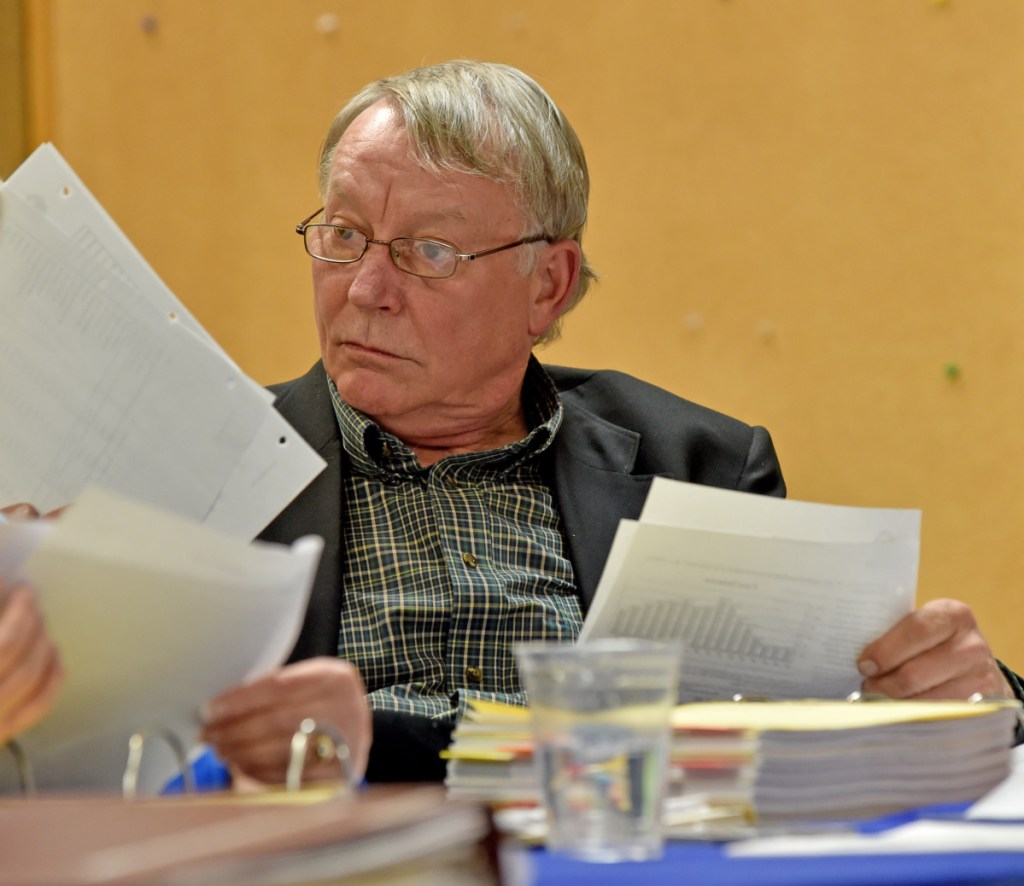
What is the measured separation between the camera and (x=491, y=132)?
177 centimetres

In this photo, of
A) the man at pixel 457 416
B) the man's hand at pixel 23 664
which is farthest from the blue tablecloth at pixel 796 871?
the man at pixel 457 416

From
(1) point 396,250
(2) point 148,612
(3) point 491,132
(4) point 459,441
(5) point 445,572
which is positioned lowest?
(5) point 445,572

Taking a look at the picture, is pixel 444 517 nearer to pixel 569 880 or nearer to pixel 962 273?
pixel 569 880

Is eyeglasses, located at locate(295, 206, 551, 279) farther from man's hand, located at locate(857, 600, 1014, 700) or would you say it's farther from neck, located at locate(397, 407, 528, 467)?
man's hand, located at locate(857, 600, 1014, 700)

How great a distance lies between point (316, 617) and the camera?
1521mm

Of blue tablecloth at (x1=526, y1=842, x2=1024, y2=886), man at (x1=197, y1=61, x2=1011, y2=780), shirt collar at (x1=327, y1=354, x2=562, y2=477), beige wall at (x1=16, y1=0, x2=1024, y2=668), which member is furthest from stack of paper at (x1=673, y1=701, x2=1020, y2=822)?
beige wall at (x1=16, y1=0, x2=1024, y2=668)

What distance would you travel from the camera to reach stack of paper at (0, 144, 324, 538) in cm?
122

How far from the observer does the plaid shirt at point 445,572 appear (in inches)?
60.6

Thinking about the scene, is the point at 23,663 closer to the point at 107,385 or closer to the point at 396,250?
the point at 107,385

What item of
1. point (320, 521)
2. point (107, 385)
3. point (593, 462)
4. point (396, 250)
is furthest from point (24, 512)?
point (593, 462)

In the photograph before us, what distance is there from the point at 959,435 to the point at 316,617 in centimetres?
141

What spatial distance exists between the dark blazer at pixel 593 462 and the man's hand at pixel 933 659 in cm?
45

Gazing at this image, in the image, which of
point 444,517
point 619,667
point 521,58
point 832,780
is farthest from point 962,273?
point 619,667

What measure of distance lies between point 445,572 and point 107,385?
485 mm
